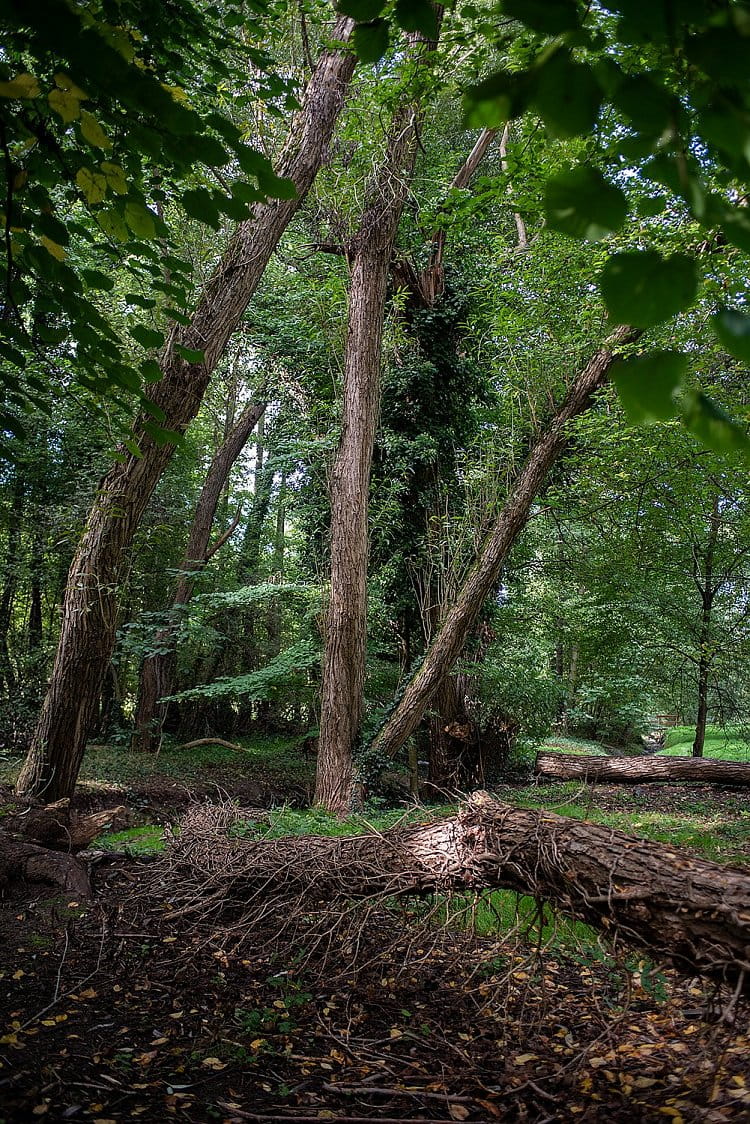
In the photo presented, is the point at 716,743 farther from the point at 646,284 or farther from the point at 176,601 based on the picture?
the point at 646,284

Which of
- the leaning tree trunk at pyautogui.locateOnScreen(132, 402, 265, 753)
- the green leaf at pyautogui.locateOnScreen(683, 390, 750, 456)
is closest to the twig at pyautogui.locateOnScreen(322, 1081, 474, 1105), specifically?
the green leaf at pyautogui.locateOnScreen(683, 390, 750, 456)

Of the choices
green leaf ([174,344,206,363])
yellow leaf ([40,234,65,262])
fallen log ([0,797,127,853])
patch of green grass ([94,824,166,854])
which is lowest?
patch of green grass ([94,824,166,854])

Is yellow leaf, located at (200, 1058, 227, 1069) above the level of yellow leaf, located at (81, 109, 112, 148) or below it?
below

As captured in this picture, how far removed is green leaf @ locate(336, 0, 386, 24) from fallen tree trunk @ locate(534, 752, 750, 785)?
36.5 ft

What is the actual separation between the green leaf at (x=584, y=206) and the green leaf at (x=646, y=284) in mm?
63

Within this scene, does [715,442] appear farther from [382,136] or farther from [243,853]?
[382,136]

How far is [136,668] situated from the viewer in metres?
14.8

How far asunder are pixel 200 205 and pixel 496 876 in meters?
2.73

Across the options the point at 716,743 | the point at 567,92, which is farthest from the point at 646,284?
the point at 716,743

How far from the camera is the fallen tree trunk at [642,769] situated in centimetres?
1112

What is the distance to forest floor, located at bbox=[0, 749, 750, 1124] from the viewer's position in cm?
215

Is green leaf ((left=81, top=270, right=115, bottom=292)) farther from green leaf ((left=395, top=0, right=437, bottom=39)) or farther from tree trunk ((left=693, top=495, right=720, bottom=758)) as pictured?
tree trunk ((left=693, top=495, right=720, bottom=758))

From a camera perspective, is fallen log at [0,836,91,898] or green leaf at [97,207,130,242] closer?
green leaf at [97,207,130,242]

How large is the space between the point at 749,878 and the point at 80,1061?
2.37 m
